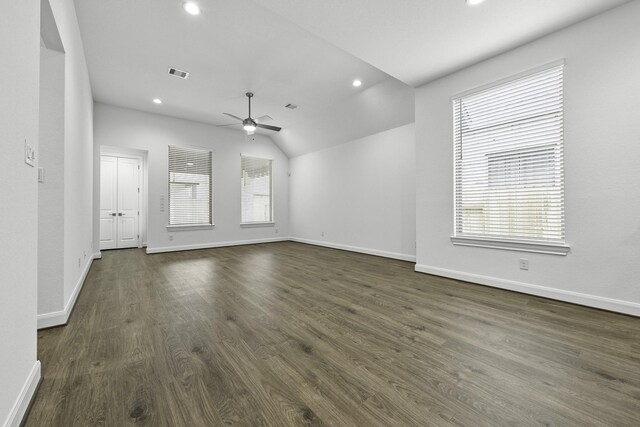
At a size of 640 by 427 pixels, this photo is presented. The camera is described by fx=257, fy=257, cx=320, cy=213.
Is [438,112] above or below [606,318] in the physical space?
above

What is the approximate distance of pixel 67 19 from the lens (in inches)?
97.0

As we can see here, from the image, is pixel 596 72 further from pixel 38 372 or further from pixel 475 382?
pixel 38 372

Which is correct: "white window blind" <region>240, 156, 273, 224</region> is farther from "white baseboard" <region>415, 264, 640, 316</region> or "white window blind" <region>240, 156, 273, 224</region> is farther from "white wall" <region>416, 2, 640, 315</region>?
"white wall" <region>416, 2, 640, 315</region>

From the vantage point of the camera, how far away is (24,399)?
1.25 m

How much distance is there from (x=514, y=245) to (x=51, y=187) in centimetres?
481

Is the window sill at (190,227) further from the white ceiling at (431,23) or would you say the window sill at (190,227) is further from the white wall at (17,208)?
the white ceiling at (431,23)

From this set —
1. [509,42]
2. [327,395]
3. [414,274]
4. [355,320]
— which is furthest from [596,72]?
[327,395]

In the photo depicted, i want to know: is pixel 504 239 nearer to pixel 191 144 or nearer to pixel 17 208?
pixel 17 208

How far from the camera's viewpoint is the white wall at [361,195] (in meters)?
5.10

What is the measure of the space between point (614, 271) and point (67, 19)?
228 inches

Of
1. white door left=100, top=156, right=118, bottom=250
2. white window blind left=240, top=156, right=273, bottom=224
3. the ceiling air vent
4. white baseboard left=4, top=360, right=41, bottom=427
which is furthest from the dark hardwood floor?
white window blind left=240, top=156, right=273, bottom=224

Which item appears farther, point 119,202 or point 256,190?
point 256,190

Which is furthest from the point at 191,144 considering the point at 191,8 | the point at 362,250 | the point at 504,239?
the point at 504,239

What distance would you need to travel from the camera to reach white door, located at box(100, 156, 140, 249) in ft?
20.6
